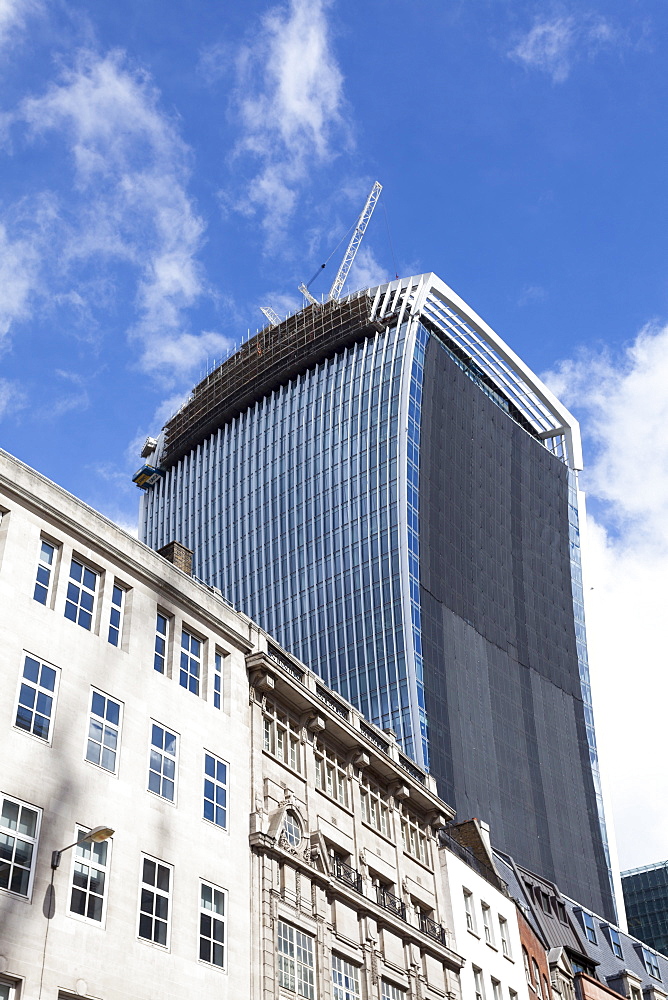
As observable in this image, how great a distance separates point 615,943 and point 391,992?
164 ft

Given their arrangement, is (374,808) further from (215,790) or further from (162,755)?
(162,755)

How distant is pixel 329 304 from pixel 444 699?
72.4m

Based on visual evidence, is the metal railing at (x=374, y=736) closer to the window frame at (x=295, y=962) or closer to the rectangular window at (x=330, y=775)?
the rectangular window at (x=330, y=775)

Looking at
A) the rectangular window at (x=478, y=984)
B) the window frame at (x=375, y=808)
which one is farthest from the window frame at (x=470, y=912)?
the window frame at (x=375, y=808)

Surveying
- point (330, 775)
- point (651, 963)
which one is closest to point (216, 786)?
point (330, 775)

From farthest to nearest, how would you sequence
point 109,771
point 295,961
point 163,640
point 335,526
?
1. point 335,526
2. point 163,640
3. point 295,961
4. point 109,771

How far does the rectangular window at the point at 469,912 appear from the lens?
66062 millimetres

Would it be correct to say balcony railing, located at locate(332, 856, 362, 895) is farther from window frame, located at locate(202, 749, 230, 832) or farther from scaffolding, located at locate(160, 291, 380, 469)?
scaffolding, located at locate(160, 291, 380, 469)

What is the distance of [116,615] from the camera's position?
46000mm

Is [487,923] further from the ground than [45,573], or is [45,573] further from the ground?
[45,573]

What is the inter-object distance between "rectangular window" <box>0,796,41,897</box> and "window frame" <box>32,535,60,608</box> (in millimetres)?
8133

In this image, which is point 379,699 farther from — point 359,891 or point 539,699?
point 359,891

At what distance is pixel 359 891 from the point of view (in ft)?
179

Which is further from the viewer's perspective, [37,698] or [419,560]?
[419,560]
